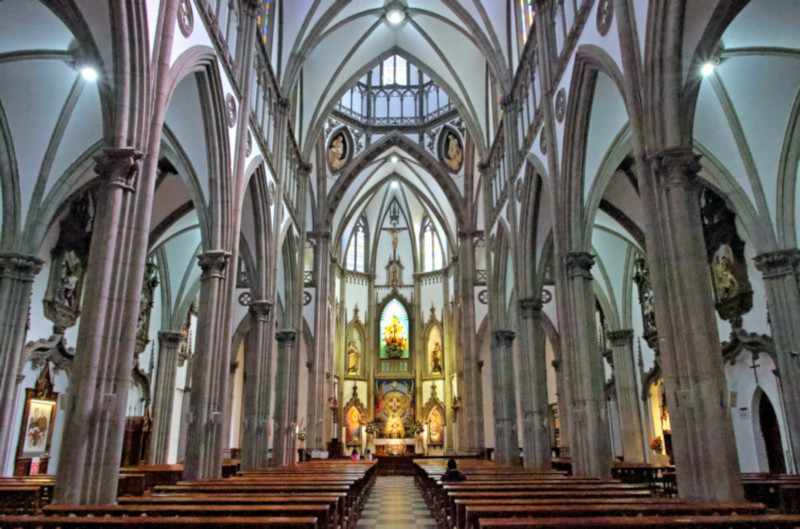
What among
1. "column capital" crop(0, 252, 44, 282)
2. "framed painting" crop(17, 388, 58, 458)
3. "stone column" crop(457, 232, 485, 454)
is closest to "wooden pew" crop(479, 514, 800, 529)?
"column capital" crop(0, 252, 44, 282)

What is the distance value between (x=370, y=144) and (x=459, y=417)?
16.4 meters

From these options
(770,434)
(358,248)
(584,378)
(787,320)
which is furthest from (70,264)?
(358,248)

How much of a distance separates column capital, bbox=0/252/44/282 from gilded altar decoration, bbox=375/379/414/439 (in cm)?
2754

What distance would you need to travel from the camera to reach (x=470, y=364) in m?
27.1

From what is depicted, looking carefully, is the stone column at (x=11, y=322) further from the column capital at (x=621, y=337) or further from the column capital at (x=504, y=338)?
the column capital at (x=621, y=337)

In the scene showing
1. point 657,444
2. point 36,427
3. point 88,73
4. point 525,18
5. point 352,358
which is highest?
point 525,18

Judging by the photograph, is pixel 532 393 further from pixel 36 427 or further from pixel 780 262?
pixel 36 427

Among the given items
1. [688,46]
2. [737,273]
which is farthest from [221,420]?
[737,273]

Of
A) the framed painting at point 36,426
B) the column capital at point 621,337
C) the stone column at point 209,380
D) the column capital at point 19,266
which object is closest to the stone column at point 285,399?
the framed painting at point 36,426

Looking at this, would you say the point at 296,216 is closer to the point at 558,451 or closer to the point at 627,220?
the point at 627,220

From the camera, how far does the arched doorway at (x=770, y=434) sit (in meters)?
15.6

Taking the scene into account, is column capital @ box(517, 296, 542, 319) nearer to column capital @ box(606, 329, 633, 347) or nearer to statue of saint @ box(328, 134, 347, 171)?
column capital @ box(606, 329, 633, 347)

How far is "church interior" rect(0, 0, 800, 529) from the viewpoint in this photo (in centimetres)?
Result: 832

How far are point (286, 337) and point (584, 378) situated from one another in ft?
44.3
